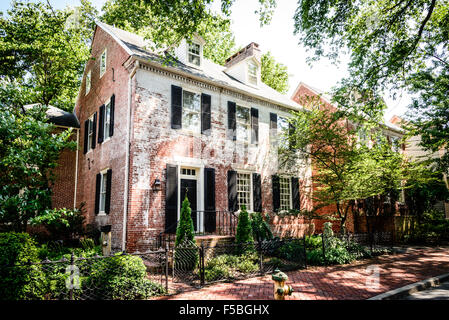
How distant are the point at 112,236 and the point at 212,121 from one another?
6195 mm

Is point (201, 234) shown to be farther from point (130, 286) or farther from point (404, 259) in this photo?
point (404, 259)

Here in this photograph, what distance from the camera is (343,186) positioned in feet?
37.7

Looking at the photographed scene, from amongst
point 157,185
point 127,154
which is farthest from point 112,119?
point 157,185

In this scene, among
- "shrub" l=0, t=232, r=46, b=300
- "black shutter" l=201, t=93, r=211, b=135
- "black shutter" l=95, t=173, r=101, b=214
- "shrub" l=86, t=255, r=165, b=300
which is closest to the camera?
"shrub" l=0, t=232, r=46, b=300

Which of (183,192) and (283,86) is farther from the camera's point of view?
(283,86)

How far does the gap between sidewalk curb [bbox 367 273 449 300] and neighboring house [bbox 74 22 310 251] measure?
6458mm

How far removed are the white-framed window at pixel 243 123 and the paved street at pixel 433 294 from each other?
8722 millimetres

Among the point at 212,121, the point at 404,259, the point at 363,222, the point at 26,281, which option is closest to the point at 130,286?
the point at 26,281

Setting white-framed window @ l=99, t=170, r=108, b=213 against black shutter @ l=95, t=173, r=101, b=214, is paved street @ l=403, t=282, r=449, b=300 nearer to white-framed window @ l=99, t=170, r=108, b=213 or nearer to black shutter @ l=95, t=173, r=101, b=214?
white-framed window @ l=99, t=170, r=108, b=213

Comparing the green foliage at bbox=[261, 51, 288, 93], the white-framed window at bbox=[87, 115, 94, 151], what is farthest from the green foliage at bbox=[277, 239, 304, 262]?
the green foliage at bbox=[261, 51, 288, 93]

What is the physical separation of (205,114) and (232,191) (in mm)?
3599

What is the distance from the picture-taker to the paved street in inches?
243

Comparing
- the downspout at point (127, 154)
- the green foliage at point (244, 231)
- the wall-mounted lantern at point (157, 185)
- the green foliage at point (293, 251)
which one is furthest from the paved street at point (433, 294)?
the downspout at point (127, 154)

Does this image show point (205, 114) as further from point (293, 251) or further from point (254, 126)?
point (293, 251)
